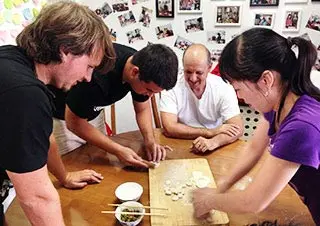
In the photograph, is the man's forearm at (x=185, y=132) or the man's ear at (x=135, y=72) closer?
the man's ear at (x=135, y=72)

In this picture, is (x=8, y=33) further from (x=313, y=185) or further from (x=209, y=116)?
(x=313, y=185)

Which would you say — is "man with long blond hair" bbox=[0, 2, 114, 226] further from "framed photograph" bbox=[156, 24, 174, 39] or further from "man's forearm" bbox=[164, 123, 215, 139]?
"framed photograph" bbox=[156, 24, 174, 39]

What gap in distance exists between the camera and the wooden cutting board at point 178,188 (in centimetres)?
116

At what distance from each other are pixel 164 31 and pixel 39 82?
196 centimetres

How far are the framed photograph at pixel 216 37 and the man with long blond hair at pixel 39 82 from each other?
162 centimetres

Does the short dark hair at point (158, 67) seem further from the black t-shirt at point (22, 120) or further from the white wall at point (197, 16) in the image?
the white wall at point (197, 16)

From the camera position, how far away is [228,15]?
2.51 meters

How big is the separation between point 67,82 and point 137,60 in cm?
50

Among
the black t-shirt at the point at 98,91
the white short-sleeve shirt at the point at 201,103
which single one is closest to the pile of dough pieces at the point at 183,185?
the black t-shirt at the point at 98,91

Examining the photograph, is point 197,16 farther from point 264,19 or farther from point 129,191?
point 129,191

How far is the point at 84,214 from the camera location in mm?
1227

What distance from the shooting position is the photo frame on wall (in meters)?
2.46

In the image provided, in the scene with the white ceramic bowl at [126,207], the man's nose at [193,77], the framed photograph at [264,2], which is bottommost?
the white ceramic bowl at [126,207]

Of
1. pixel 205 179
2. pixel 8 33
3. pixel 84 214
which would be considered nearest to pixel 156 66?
pixel 205 179
